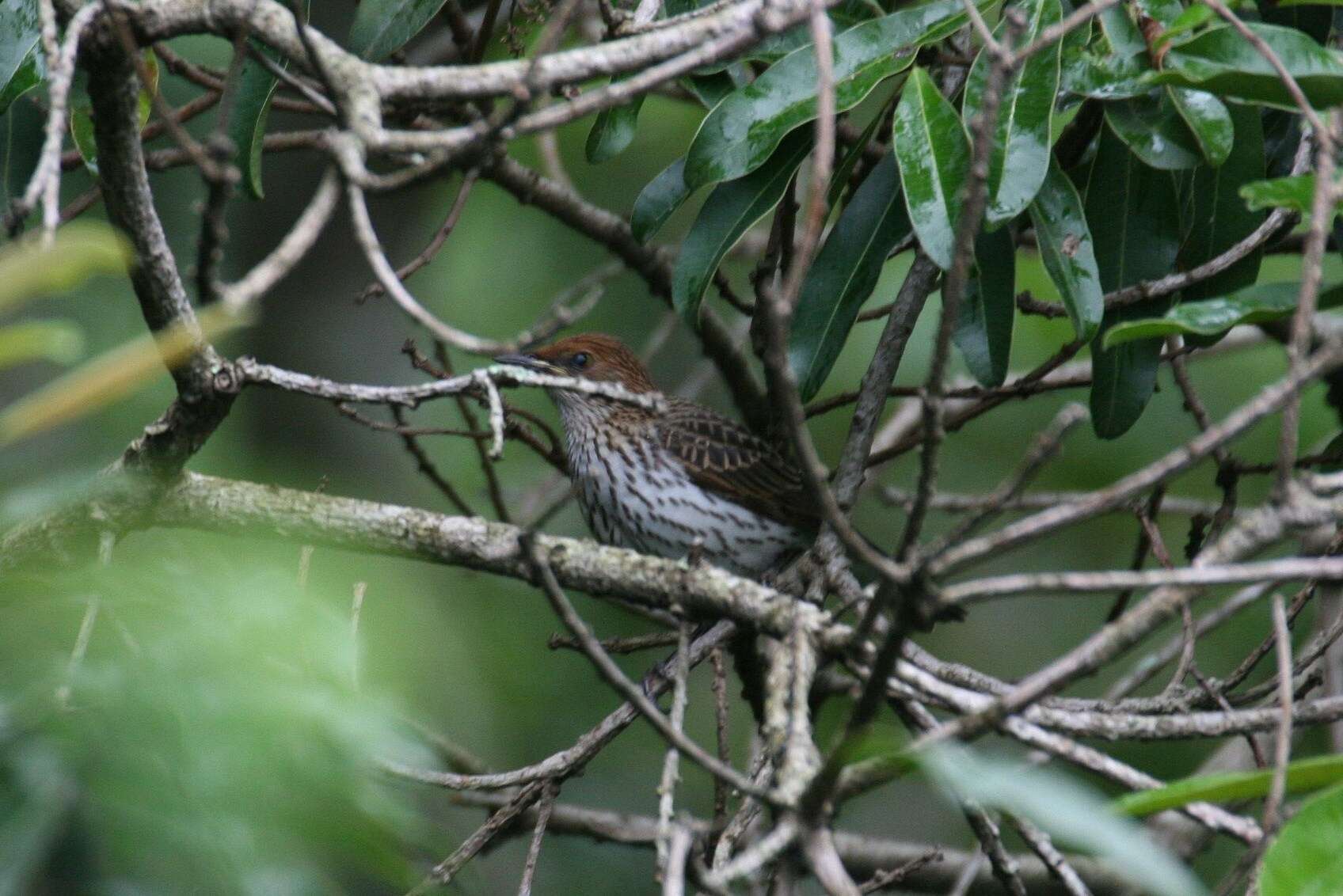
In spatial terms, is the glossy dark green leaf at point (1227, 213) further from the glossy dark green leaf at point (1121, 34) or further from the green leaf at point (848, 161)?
the green leaf at point (848, 161)

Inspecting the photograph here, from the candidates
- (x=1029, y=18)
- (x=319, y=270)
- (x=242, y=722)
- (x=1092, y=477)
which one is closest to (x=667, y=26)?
(x=1029, y=18)

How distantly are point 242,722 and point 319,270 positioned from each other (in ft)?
18.5

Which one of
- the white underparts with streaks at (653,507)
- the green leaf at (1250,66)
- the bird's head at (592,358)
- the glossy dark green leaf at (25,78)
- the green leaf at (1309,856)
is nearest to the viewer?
the green leaf at (1309,856)

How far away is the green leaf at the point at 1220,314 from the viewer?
2.58 meters

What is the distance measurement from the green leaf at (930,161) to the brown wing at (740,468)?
2.16m

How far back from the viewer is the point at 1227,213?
3350 mm

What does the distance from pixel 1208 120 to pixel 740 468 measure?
249cm

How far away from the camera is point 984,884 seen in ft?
14.5

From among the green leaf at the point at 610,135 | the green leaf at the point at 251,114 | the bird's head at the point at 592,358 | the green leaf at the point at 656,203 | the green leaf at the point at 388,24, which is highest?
the bird's head at the point at 592,358

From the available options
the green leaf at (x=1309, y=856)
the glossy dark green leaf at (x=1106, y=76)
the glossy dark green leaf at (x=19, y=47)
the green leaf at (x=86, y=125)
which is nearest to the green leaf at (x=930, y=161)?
the glossy dark green leaf at (x=1106, y=76)

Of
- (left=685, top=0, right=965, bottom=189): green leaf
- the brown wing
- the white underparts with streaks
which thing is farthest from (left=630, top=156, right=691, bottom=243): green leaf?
the white underparts with streaks

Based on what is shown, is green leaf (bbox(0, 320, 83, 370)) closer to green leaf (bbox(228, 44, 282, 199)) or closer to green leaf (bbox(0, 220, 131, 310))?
green leaf (bbox(0, 220, 131, 310))

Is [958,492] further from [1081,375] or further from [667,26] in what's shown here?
[667,26]

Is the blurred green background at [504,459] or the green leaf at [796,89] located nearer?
the green leaf at [796,89]
